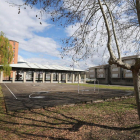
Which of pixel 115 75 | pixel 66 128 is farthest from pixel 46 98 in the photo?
pixel 115 75

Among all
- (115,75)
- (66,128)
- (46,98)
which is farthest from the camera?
(115,75)

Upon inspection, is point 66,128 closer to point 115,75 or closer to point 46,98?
point 46,98

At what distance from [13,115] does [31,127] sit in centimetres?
216

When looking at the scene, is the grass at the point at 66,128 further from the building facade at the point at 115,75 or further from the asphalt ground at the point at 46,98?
the building facade at the point at 115,75

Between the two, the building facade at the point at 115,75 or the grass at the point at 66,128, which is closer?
the grass at the point at 66,128

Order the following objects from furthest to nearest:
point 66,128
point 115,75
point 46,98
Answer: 1. point 115,75
2. point 46,98
3. point 66,128

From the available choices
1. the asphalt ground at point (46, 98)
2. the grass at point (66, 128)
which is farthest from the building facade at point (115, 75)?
the grass at point (66, 128)

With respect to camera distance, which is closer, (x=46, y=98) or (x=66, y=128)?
(x=66, y=128)

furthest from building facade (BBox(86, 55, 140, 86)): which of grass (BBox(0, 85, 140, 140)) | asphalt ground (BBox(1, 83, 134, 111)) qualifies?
grass (BBox(0, 85, 140, 140))

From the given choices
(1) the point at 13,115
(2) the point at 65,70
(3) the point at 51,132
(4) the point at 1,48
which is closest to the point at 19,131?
(3) the point at 51,132

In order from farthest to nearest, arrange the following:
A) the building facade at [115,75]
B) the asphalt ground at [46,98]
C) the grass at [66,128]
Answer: the building facade at [115,75]
the asphalt ground at [46,98]
the grass at [66,128]

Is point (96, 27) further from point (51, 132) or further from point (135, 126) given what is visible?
point (51, 132)

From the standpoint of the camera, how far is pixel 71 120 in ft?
19.4

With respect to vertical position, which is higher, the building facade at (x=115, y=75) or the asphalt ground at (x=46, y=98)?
the building facade at (x=115, y=75)
